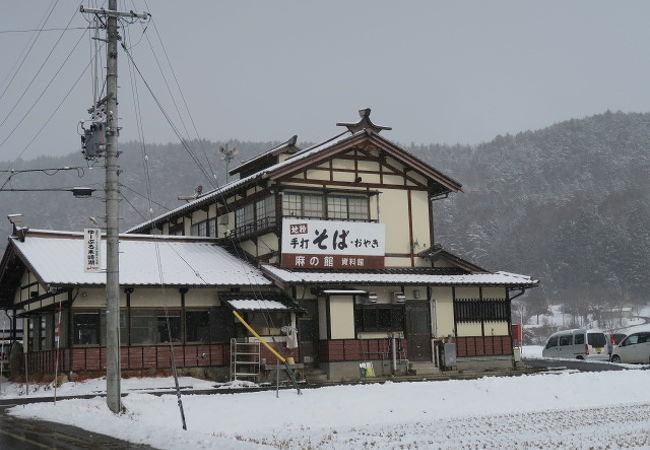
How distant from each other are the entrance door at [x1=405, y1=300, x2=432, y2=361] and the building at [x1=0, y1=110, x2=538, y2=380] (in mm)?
41

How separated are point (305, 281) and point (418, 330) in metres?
5.49

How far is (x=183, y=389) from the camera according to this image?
2400cm

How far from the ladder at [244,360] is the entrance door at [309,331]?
190cm

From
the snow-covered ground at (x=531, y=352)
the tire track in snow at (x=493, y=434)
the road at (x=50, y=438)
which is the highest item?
the road at (x=50, y=438)

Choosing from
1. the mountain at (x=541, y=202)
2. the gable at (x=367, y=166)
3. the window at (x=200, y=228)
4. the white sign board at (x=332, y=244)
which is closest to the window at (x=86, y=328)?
the white sign board at (x=332, y=244)

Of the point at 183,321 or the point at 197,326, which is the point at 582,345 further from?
the point at 183,321

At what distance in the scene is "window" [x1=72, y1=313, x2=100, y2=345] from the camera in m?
26.1

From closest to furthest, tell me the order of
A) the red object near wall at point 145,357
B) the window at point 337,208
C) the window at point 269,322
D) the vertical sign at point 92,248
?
the vertical sign at point 92,248
the red object near wall at point 145,357
the window at point 269,322
the window at point 337,208

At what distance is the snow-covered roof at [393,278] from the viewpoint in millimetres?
27989

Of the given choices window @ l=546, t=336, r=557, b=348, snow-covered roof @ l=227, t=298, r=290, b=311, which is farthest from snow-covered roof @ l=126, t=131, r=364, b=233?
window @ l=546, t=336, r=557, b=348

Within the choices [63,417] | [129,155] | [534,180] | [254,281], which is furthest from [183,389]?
[129,155]

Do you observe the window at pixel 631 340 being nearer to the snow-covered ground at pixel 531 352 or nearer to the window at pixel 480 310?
the window at pixel 480 310

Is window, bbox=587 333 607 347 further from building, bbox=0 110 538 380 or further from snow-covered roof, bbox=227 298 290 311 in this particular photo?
snow-covered roof, bbox=227 298 290 311

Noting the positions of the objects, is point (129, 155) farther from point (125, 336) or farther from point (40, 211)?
point (125, 336)
